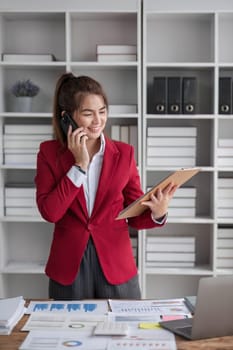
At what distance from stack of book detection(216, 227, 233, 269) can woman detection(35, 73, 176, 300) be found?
149cm

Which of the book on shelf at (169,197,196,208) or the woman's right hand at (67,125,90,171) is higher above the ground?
the woman's right hand at (67,125,90,171)

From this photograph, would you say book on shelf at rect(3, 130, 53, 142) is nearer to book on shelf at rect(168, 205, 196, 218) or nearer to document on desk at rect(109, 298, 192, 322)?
book on shelf at rect(168, 205, 196, 218)

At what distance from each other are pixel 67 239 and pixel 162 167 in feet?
4.91

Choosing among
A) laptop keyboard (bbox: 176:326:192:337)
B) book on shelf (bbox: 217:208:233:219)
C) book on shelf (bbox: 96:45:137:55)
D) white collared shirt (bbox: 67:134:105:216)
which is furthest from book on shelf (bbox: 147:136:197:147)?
laptop keyboard (bbox: 176:326:192:337)

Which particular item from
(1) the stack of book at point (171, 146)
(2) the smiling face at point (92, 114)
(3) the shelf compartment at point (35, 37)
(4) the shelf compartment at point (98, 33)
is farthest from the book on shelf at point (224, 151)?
(2) the smiling face at point (92, 114)

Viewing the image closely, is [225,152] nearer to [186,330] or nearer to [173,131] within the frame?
[173,131]

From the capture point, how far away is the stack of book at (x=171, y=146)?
3.57 metres

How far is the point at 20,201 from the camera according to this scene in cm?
365

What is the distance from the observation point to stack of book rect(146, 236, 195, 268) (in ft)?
11.9

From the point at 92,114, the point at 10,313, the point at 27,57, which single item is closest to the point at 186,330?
the point at 10,313

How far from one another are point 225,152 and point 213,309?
2.15m

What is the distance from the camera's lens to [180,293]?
12.8 ft

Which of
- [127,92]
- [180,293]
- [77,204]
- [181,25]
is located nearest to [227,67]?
[181,25]

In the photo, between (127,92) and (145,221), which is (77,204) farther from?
(127,92)
